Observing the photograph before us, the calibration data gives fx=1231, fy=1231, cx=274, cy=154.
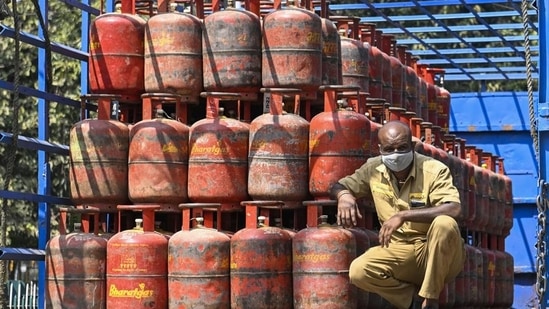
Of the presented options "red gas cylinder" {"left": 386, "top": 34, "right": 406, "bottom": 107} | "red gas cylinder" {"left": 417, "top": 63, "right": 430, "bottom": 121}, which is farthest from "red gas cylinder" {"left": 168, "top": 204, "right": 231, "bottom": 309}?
"red gas cylinder" {"left": 417, "top": 63, "right": 430, "bottom": 121}

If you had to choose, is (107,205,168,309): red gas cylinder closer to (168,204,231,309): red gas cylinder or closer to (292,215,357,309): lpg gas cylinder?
(168,204,231,309): red gas cylinder

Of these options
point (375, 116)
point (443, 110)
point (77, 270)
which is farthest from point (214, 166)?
point (443, 110)

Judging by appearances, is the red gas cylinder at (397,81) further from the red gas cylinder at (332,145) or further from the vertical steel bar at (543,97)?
the red gas cylinder at (332,145)

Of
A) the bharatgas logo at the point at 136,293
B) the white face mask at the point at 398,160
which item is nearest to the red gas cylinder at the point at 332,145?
the white face mask at the point at 398,160

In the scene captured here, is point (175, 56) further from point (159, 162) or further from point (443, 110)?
point (443, 110)

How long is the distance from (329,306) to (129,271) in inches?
51.7

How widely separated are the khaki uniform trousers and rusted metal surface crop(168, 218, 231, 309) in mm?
934

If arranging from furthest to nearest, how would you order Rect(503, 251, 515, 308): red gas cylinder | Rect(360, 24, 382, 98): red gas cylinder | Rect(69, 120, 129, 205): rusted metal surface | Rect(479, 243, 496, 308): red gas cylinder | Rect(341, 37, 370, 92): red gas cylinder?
Rect(503, 251, 515, 308): red gas cylinder, Rect(479, 243, 496, 308): red gas cylinder, Rect(360, 24, 382, 98): red gas cylinder, Rect(341, 37, 370, 92): red gas cylinder, Rect(69, 120, 129, 205): rusted metal surface

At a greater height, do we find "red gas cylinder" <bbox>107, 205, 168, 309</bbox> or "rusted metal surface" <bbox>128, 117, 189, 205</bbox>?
"rusted metal surface" <bbox>128, 117, 189, 205</bbox>

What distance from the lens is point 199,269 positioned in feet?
25.9

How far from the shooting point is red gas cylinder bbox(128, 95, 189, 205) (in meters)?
8.23

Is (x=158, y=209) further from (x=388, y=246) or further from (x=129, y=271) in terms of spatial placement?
(x=388, y=246)

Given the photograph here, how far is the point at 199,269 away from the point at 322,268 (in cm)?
79

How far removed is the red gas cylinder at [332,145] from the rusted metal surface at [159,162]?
0.87 metres
